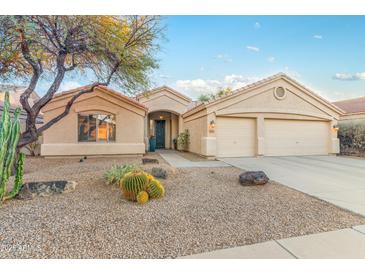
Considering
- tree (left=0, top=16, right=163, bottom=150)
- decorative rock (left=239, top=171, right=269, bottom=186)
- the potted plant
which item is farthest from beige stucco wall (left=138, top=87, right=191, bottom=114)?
decorative rock (left=239, top=171, right=269, bottom=186)

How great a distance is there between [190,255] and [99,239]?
4.63ft

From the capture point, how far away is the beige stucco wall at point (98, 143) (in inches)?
456

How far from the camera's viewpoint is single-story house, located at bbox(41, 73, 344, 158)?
11742 mm

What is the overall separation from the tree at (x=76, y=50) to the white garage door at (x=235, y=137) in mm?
5033

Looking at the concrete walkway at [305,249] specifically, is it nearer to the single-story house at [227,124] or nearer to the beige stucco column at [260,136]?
the single-story house at [227,124]

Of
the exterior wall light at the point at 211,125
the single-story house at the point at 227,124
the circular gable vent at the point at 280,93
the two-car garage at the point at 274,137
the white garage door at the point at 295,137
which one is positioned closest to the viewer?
the single-story house at the point at 227,124

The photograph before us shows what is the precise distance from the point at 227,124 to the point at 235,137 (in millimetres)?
935

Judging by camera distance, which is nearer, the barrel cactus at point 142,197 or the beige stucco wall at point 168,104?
the barrel cactus at point 142,197

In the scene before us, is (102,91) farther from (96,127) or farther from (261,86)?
(261,86)

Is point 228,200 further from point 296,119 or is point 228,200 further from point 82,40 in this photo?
point 296,119

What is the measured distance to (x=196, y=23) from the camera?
649 cm

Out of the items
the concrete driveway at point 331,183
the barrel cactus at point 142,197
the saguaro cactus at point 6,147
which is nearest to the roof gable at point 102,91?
the saguaro cactus at point 6,147

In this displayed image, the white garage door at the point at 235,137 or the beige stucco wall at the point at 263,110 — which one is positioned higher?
the beige stucco wall at the point at 263,110

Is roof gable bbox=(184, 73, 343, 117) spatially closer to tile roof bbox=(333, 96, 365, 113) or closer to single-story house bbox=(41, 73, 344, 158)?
single-story house bbox=(41, 73, 344, 158)
